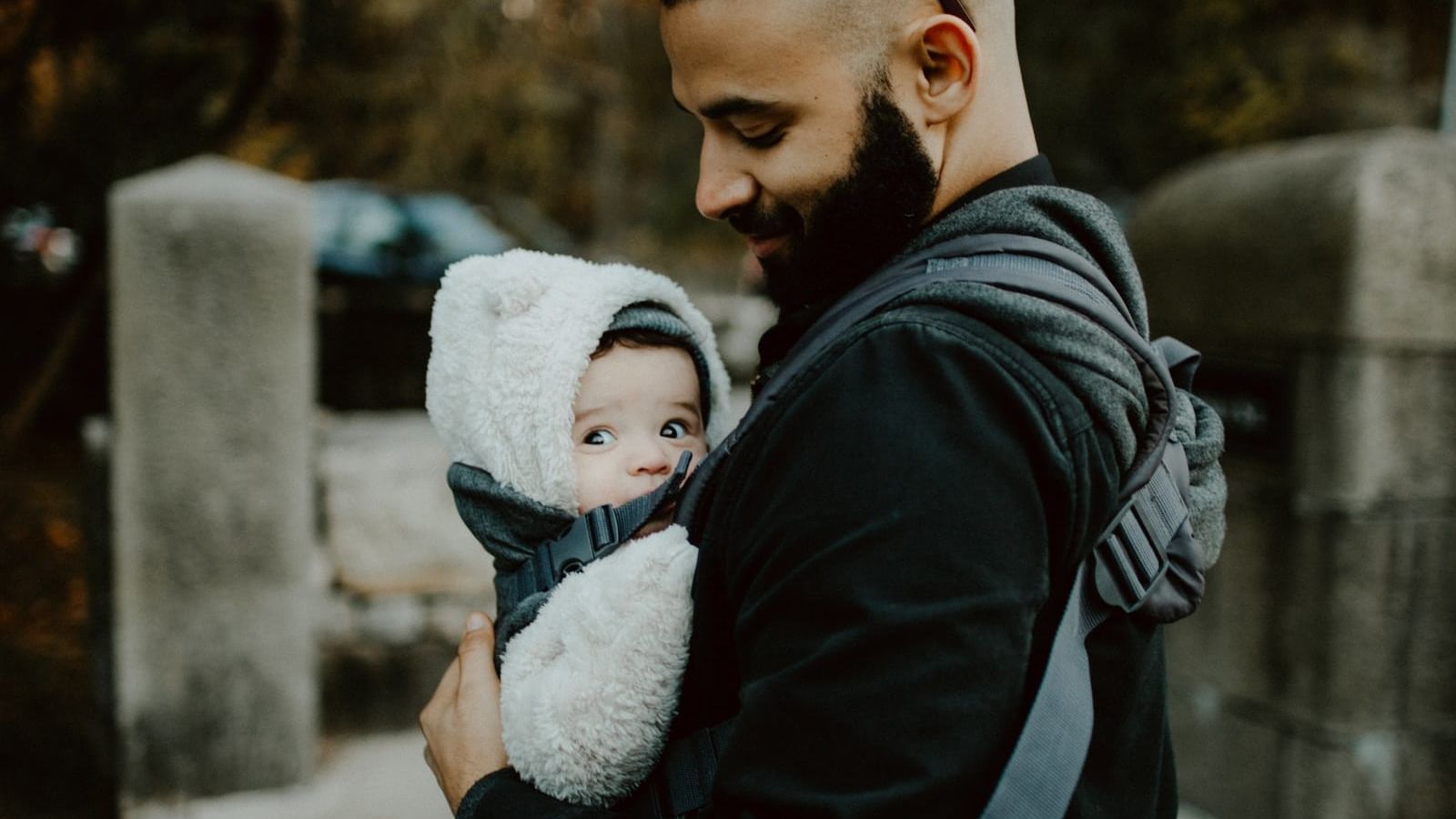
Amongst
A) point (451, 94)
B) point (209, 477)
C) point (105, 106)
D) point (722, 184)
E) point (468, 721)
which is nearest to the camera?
point (722, 184)

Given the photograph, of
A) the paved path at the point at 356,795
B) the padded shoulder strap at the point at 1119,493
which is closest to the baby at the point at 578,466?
the padded shoulder strap at the point at 1119,493

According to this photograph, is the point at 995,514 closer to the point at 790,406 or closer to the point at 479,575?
the point at 790,406

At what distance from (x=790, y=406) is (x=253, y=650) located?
3.02 m

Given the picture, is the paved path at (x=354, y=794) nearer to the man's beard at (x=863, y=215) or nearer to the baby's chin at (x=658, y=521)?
the baby's chin at (x=658, y=521)

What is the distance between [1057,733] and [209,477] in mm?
3040

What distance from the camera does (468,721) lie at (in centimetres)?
149

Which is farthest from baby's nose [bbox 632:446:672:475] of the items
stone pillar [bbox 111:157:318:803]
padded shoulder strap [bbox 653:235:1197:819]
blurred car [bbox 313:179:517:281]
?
blurred car [bbox 313:179:517:281]

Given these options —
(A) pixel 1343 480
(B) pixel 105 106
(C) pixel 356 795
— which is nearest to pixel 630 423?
(A) pixel 1343 480

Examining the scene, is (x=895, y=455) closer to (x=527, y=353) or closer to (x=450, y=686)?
(x=527, y=353)

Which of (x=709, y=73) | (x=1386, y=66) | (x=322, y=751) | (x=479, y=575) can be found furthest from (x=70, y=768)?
(x=1386, y=66)

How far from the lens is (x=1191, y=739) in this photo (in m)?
3.58

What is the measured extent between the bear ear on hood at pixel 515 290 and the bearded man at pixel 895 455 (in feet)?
1.37

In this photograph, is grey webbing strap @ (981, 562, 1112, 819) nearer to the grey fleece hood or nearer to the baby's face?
the grey fleece hood

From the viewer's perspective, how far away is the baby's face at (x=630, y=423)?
1614mm
